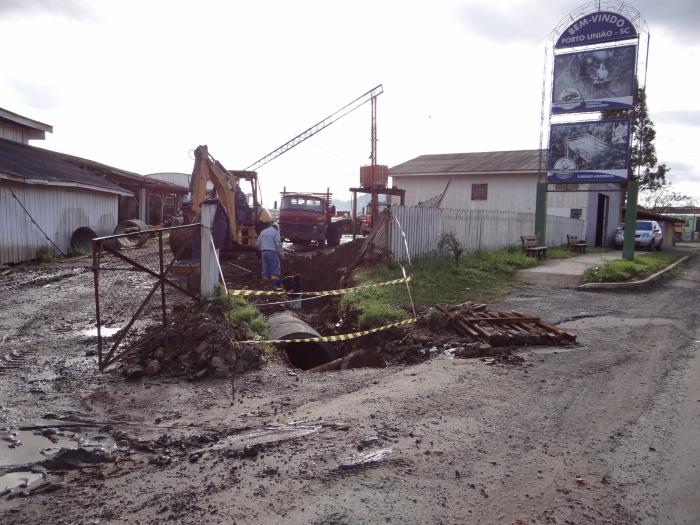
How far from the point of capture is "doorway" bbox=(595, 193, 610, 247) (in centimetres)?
3055

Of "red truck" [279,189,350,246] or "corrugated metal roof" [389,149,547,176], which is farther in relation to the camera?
"corrugated metal roof" [389,149,547,176]

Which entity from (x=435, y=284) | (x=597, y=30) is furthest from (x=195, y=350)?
(x=597, y=30)

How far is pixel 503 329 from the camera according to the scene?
305 inches

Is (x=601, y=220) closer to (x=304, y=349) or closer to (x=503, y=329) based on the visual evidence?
(x=503, y=329)

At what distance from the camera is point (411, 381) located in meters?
5.82

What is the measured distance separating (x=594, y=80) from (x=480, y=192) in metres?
16.0

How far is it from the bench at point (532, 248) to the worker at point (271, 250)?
1111cm

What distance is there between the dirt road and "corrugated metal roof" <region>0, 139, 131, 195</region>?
36.7 feet

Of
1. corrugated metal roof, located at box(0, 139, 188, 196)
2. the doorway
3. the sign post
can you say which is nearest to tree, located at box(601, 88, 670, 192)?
the doorway

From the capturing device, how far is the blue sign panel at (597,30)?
16750 millimetres

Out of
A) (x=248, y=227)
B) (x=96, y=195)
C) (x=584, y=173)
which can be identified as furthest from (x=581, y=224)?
(x=96, y=195)

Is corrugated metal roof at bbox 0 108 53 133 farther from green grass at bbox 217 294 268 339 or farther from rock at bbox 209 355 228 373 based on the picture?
rock at bbox 209 355 228 373

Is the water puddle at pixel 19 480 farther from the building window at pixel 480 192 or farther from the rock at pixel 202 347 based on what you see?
the building window at pixel 480 192

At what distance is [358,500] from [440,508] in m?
0.52
